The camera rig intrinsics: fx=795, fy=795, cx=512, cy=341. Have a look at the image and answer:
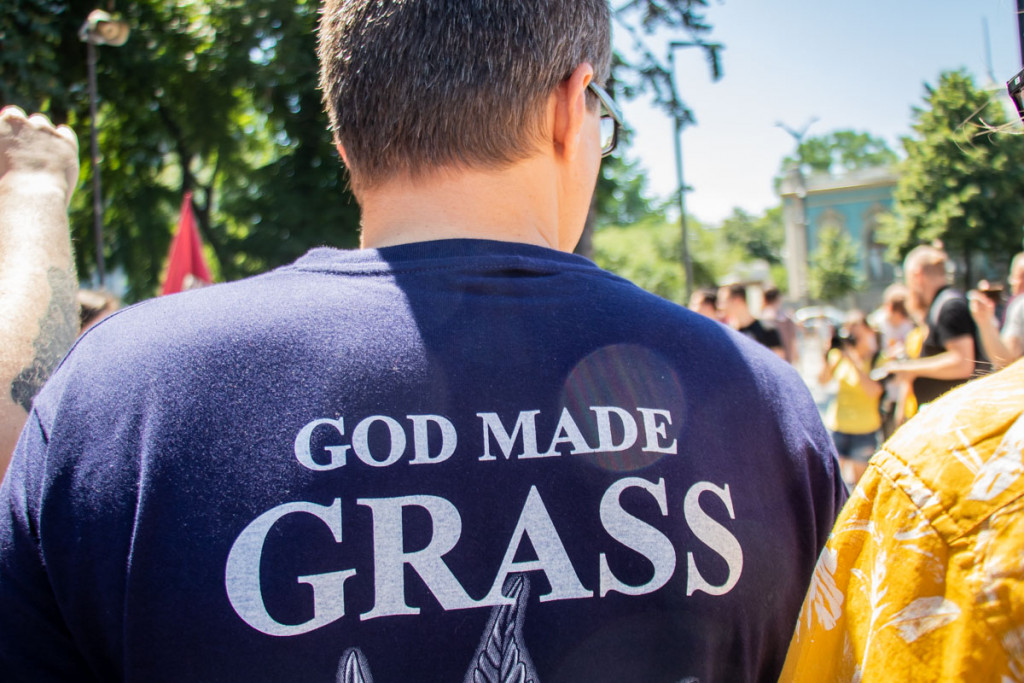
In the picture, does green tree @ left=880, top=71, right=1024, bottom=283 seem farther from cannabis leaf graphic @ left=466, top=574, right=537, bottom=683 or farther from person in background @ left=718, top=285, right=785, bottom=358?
cannabis leaf graphic @ left=466, top=574, right=537, bottom=683

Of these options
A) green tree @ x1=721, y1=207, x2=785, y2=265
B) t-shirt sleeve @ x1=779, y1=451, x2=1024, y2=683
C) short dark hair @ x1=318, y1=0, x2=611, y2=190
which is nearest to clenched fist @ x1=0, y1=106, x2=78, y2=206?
short dark hair @ x1=318, y1=0, x2=611, y2=190

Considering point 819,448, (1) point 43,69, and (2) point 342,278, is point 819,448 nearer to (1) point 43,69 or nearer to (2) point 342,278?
(2) point 342,278

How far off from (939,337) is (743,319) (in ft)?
6.85

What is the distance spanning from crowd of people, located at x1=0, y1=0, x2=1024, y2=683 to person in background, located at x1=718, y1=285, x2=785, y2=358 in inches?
245

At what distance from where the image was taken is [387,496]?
3.04 ft

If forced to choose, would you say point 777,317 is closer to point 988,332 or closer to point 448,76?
point 988,332

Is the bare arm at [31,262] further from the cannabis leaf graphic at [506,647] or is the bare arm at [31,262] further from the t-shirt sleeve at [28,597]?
the cannabis leaf graphic at [506,647]

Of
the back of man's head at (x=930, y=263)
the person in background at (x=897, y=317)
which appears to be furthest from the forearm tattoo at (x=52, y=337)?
the person in background at (x=897, y=317)

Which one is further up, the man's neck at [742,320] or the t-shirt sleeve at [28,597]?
the t-shirt sleeve at [28,597]

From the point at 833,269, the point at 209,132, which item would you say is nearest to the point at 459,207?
the point at 209,132

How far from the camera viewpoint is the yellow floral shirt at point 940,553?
65cm

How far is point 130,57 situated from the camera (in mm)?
12641

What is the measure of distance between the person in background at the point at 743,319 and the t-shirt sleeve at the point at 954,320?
1930 millimetres

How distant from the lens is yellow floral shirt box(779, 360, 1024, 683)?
0.65 meters
